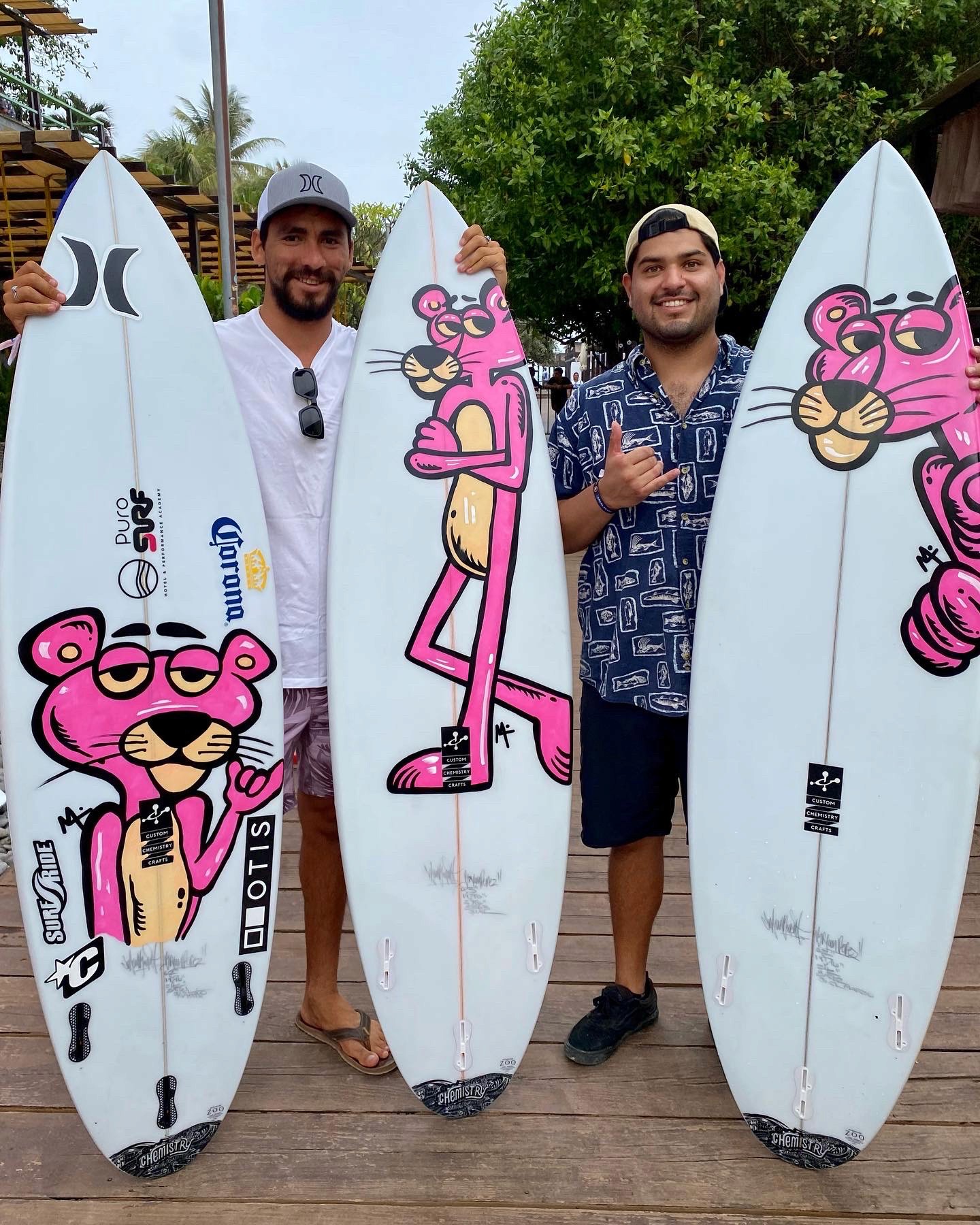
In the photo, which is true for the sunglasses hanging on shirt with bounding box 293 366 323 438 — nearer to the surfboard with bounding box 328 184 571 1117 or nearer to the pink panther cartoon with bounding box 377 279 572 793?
the surfboard with bounding box 328 184 571 1117

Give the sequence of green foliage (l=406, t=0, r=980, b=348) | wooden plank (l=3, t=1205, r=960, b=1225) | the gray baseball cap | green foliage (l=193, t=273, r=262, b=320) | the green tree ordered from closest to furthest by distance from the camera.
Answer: wooden plank (l=3, t=1205, r=960, b=1225) < the gray baseball cap < green foliage (l=406, t=0, r=980, b=348) < green foliage (l=193, t=273, r=262, b=320) < the green tree

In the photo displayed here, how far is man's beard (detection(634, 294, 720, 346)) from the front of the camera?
1.70 metres

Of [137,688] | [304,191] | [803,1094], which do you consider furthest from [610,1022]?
[304,191]

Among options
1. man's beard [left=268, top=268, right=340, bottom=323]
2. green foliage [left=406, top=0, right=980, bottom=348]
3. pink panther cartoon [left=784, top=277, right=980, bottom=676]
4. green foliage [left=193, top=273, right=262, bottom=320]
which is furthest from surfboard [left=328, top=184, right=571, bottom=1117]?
green foliage [left=193, top=273, right=262, bottom=320]

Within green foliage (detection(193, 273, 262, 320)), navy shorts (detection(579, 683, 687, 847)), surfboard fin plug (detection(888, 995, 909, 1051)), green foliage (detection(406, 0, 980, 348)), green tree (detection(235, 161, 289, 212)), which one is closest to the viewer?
surfboard fin plug (detection(888, 995, 909, 1051))

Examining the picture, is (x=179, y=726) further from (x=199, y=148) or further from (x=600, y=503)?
(x=199, y=148)

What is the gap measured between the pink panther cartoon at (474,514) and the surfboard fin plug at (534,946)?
11.7 inches

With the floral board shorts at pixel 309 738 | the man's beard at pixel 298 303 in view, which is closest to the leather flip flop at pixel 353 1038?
the floral board shorts at pixel 309 738

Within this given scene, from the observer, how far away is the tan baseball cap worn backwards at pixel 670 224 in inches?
67.4

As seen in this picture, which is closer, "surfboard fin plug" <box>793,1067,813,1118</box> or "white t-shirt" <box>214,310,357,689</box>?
"surfboard fin plug" <box>793,1067,813,1118</box>

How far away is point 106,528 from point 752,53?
6580 mm

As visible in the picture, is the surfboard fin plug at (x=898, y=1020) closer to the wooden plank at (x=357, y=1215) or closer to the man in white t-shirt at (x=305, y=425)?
the wooden plank at (x=357, y=1215)

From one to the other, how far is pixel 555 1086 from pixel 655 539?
1094 millimetres

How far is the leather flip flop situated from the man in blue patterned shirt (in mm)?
380
